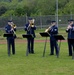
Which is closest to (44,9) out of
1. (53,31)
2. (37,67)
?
(53,31)

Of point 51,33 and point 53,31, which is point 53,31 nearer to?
point 53,31

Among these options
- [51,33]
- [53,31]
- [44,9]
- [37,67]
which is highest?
[44,9]

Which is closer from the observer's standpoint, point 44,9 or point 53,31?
point 53,31

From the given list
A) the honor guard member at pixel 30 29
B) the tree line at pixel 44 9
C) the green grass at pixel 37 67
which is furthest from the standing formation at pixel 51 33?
the tree line at pixel 44 9

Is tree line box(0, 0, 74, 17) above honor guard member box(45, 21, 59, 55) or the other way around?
above

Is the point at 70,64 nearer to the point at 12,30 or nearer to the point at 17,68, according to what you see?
the point at 17,68

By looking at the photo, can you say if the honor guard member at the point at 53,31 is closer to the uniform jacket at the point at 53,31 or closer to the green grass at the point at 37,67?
the uniform jacket at the point at 53,31

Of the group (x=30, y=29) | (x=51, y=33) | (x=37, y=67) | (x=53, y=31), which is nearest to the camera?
(x=37, y=67)

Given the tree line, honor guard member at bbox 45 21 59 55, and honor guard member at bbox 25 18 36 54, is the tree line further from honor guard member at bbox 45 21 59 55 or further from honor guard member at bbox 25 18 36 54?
honor guard member at bbox 45 21 59 55

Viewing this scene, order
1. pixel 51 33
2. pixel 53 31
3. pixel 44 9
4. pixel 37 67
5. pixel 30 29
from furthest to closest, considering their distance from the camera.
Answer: pixel 44 9, pixel 30 29, pixel 51 33, pixel 53 31, pixel 37 67

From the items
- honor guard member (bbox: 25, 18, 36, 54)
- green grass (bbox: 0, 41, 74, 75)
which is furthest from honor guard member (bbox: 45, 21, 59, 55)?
green grass (bbox: 0, 41, 74, 75)

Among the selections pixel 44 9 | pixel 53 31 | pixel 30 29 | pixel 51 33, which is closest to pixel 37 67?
pixel 53 31

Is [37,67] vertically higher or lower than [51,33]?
lower

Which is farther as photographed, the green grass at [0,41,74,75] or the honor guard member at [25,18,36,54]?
the honor guard member at [25,18,36,54]
